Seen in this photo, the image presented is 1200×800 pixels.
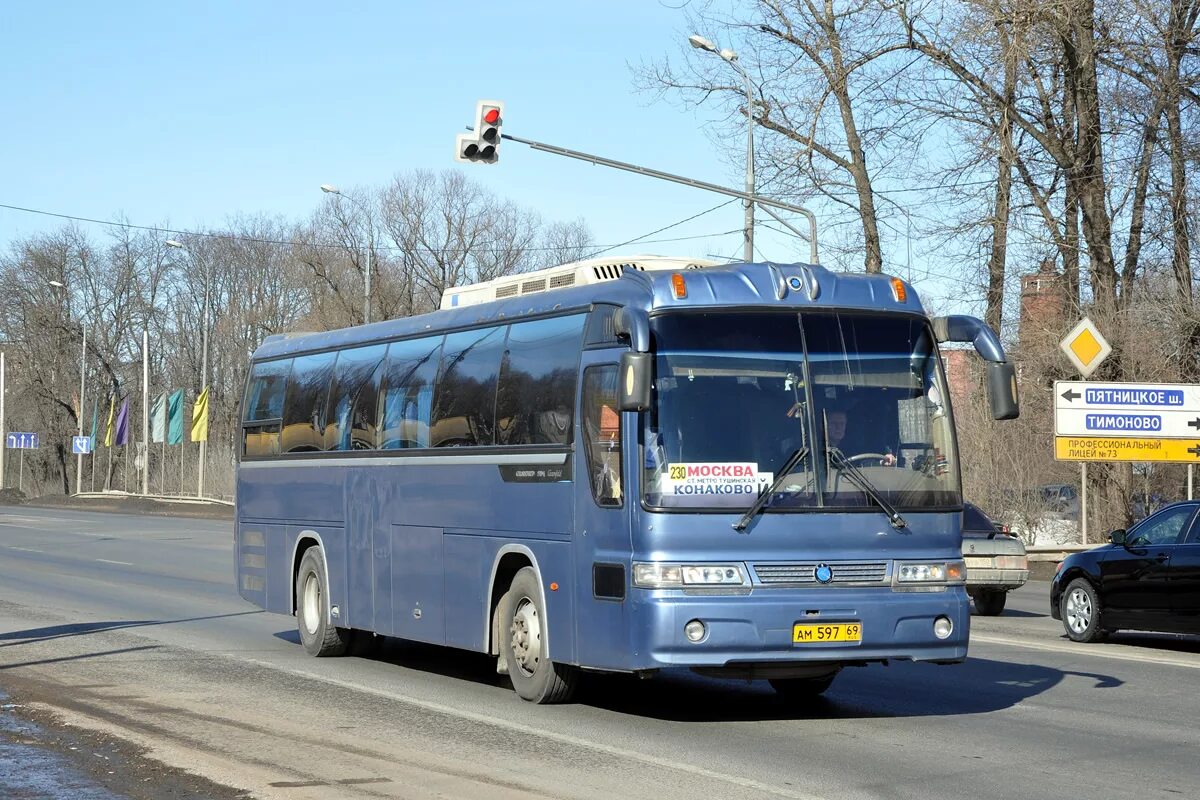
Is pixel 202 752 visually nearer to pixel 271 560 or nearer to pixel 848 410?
pixel 848 410

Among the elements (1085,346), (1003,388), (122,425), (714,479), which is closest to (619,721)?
(714,479)

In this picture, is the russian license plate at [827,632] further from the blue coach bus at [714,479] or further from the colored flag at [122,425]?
the colored flag at [122,425]

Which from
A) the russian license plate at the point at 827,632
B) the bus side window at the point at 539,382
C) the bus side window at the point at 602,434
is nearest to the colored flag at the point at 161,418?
the bus side window at the point at 539,382

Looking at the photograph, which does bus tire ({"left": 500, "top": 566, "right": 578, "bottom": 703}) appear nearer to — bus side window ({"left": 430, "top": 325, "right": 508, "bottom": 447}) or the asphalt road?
the asphalt road

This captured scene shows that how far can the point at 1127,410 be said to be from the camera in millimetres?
27141

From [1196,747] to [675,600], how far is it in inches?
134

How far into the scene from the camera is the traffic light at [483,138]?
24.9m

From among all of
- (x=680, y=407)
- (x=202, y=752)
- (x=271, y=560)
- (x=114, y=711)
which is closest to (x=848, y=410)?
(x=680, y=407)

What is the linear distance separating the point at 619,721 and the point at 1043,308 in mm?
27734

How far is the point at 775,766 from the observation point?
9266 mm

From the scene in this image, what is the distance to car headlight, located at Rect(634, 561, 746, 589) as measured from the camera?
10.3m

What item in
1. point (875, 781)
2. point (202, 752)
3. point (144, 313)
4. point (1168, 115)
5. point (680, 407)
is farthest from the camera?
point (144, 313)

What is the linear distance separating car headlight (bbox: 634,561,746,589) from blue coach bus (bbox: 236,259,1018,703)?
0.01 meters

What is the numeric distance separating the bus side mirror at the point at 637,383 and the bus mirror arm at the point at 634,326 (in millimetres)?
186
